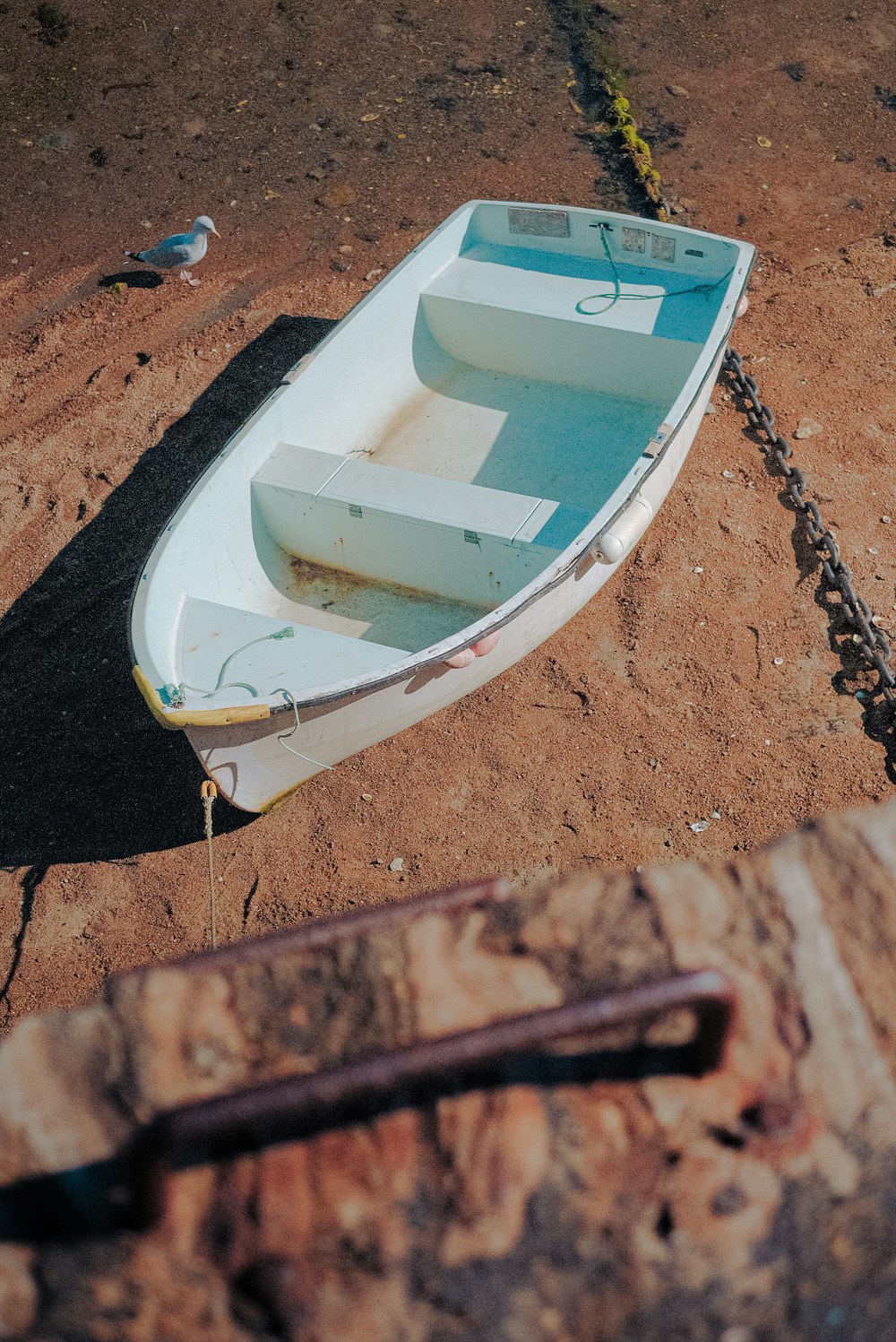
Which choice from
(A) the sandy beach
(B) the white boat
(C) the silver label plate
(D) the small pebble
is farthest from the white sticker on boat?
(D) the small pebble

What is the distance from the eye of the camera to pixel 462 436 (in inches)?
286

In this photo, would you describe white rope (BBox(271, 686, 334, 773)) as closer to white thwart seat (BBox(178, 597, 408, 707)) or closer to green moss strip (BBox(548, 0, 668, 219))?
white thwart seat (BBox(178, 597, 408, 707))

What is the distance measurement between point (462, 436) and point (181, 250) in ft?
10.2

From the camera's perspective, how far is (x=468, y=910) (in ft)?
5.39

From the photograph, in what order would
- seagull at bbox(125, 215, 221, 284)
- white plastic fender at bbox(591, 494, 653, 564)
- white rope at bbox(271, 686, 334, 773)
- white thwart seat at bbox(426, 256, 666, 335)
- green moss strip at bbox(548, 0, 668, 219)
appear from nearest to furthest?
white rope at bbox(271, 686, 334, 773) → white plastic fender at bbox(591, 494, 653, 564) → white thwart seat at bbox(426, 256, 666, 335) → seagull at bbox(125, 215, 221, 284) → green moss strip at bbox(548, 0, 668, 219)

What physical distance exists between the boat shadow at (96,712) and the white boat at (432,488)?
0.85m

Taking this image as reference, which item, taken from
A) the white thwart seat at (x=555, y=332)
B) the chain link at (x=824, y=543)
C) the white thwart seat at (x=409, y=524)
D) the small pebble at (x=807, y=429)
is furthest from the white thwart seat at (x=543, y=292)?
the white thwart seat at (x=409, y=524)

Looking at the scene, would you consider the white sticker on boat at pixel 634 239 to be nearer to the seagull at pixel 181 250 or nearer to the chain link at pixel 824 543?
the chain link at pixel 824 543

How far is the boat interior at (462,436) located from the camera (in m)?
5.85

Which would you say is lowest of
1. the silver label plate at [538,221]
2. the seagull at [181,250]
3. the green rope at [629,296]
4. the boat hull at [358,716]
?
the boat hull at [358,716]

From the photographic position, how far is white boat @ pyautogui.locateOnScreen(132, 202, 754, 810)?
16.9 feet

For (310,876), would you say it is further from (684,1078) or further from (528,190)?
(528,190)

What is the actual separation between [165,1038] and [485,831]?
410 cm

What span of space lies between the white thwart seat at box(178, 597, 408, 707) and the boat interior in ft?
0.03
